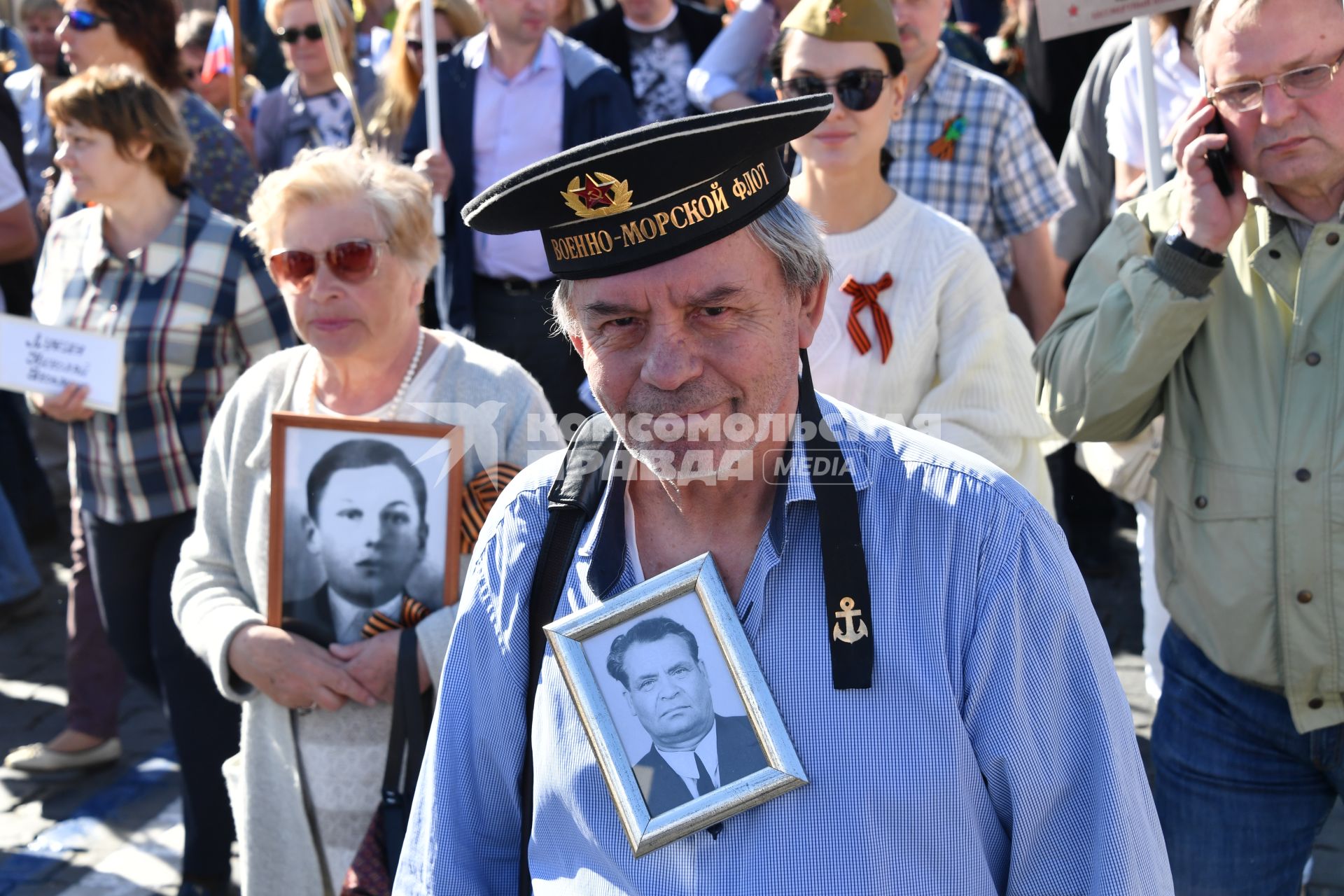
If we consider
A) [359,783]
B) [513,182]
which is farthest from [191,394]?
[513,182]

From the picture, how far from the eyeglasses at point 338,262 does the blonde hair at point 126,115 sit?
Answer: 1.56 metres

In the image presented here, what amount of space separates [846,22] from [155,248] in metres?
2.25

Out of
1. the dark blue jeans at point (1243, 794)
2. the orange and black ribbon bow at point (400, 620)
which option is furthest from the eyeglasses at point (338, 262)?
the dark blue jeans at point (1243, 794)

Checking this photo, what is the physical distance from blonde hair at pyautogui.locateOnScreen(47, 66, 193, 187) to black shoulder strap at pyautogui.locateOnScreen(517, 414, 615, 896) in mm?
3020

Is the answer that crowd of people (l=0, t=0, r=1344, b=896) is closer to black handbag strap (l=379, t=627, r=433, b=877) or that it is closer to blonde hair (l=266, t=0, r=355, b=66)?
black handbag strap (l=379, t=627, r=433, b=877)

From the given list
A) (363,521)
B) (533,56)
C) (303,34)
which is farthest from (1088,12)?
(303,34)

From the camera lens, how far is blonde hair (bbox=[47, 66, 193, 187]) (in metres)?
4.58

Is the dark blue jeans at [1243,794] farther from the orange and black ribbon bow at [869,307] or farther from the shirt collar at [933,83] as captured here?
the shirt collar at [933,83]

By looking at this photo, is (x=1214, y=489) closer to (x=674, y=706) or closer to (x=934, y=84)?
(x=674, y=706)

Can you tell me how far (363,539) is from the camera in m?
3.11

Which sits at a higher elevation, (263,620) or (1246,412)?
(1246,412)

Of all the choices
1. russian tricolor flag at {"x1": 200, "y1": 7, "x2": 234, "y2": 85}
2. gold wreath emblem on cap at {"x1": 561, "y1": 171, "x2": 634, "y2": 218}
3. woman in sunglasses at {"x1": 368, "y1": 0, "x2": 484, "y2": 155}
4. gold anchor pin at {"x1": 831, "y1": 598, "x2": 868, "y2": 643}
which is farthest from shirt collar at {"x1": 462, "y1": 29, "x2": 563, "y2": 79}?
gold anchor pin at {"x1": 831, "y1": 598, "x2": 868, "y2": 643}

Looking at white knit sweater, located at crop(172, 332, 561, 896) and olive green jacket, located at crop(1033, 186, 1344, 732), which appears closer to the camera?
olive green jacket, located at crop(1033, 186, 1344, 732)

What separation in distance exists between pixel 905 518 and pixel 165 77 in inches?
199
